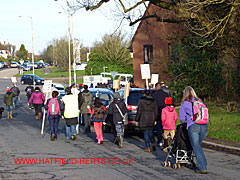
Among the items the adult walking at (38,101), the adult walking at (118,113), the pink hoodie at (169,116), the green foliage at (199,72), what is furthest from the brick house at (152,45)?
the pink hoodie at (169,116)

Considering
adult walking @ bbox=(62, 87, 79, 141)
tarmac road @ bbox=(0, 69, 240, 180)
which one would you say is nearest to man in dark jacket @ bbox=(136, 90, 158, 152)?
tarmac road @ bbox=(0, 69, 240, 180)

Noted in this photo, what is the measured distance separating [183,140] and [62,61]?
71.9 metres

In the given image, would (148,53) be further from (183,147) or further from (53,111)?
(183,147)

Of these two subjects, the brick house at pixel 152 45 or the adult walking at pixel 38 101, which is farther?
the brick house at pixel 152 45

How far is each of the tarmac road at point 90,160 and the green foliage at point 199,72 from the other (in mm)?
9125

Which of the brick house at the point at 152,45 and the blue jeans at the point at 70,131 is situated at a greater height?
the brick house at the point at 152,45

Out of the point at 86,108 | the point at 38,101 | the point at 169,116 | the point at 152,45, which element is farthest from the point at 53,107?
the point at 152,45

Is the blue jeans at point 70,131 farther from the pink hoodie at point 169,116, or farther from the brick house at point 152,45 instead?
the brick house at point 152,45

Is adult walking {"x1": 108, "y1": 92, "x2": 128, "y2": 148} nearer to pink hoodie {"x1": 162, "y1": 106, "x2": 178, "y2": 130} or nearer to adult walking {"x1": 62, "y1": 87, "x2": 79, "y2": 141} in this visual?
adult walking {"x1": 62, "y1": 87, "x2": 79, "y2": 141}

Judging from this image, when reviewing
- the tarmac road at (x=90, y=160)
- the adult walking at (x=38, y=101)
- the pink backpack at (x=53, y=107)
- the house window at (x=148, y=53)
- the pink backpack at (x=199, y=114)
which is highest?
the house window at (x=148, y=53)

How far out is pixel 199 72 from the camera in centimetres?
→ 2378

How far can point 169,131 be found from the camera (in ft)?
39.0

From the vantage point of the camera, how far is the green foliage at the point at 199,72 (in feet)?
77.2

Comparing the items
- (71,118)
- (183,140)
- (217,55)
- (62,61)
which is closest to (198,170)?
(183,140)
